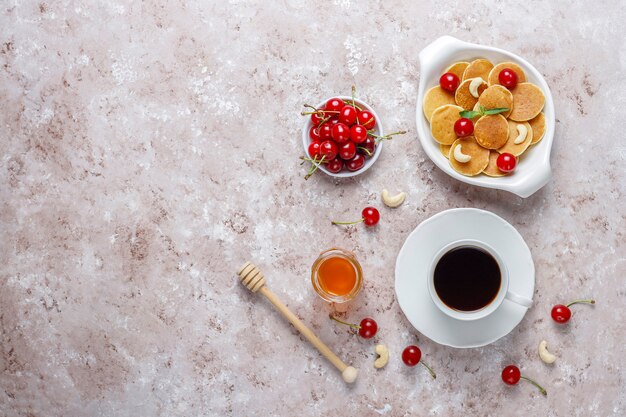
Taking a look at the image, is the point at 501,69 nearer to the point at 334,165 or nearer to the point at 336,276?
the point at 334,165

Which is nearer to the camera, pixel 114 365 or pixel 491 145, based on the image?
pixel 491 145

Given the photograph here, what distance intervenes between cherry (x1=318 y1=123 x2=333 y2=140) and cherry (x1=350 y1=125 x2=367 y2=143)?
0.18ft

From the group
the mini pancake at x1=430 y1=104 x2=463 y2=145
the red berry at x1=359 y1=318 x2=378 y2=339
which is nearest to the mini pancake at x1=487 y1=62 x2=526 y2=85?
the mini pancake at x1=430 y1=104 x2=463 y2=145

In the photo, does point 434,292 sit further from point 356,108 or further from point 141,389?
point 141,389

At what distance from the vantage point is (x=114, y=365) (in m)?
1.62

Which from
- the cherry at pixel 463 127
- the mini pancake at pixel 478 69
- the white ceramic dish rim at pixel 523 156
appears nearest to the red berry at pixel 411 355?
the white ceramic dish rim at pixel 523 156

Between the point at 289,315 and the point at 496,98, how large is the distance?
0.70 meters

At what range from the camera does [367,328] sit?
1559 millimetres

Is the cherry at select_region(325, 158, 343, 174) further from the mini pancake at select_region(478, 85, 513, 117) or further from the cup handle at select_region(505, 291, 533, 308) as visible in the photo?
the cup handle at select_region(505, 291, 533, 308)

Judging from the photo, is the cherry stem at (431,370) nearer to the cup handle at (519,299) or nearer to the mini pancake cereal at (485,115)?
the cup handle at (519,299)

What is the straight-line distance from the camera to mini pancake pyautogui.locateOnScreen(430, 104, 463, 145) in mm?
1504

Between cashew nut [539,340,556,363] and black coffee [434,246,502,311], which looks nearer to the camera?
black coffee [434,246,502,311]

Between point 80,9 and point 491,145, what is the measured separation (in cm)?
107

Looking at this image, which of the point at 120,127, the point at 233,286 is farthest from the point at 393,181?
the point at 120,127
